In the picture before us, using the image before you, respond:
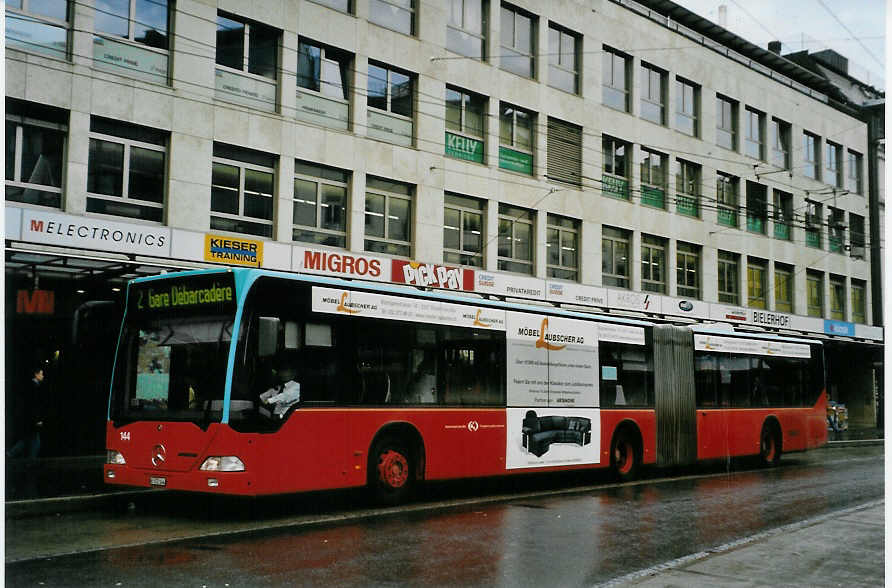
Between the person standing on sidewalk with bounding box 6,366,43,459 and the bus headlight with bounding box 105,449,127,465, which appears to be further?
the person standing on sidewalk with bounding box 6,366,43,459

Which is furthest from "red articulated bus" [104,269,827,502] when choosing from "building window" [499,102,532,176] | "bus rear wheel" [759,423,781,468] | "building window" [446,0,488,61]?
"building window" [446,0,488,61]

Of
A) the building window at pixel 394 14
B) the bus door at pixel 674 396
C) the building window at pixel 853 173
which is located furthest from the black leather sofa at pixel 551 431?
A: the building window at pixel 853 173

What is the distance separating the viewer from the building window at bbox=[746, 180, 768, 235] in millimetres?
37469

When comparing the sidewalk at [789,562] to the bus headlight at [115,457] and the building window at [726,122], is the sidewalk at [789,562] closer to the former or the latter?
the bus headlight at [115,457]

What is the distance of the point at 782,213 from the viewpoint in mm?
39625

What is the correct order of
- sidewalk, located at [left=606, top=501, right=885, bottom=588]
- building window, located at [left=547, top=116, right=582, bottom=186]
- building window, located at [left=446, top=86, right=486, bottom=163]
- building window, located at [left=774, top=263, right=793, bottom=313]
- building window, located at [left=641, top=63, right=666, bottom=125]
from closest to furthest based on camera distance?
sidewalk, located at [left=606, top=501, right=885, bottom=588], building window, located at [left=446, top=86, right=486, bottom=163], building window, located at [left=547, top=116, right=582, bottom=186], building window, located at [left=641, top=63, right=666, bottom=125], building window, located at [left=774, top=263, right=793, bottom=313]

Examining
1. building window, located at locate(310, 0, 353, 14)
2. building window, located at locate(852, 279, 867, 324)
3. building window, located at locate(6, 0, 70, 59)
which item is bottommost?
building window, located at locate(852, 279, 867, 324)

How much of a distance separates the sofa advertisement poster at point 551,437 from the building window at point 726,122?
70.3ft

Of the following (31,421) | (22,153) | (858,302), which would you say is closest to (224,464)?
(31,421)

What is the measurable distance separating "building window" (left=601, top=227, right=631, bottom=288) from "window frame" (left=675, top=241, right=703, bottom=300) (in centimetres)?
283

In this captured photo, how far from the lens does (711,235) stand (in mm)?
35531

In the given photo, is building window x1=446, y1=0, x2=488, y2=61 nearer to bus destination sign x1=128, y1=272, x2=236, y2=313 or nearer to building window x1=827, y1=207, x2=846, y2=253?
bus destination sign x1=128, y1=272, x2=236, y2=313

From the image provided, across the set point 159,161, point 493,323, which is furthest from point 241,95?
point 493,323

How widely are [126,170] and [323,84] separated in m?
5.56
